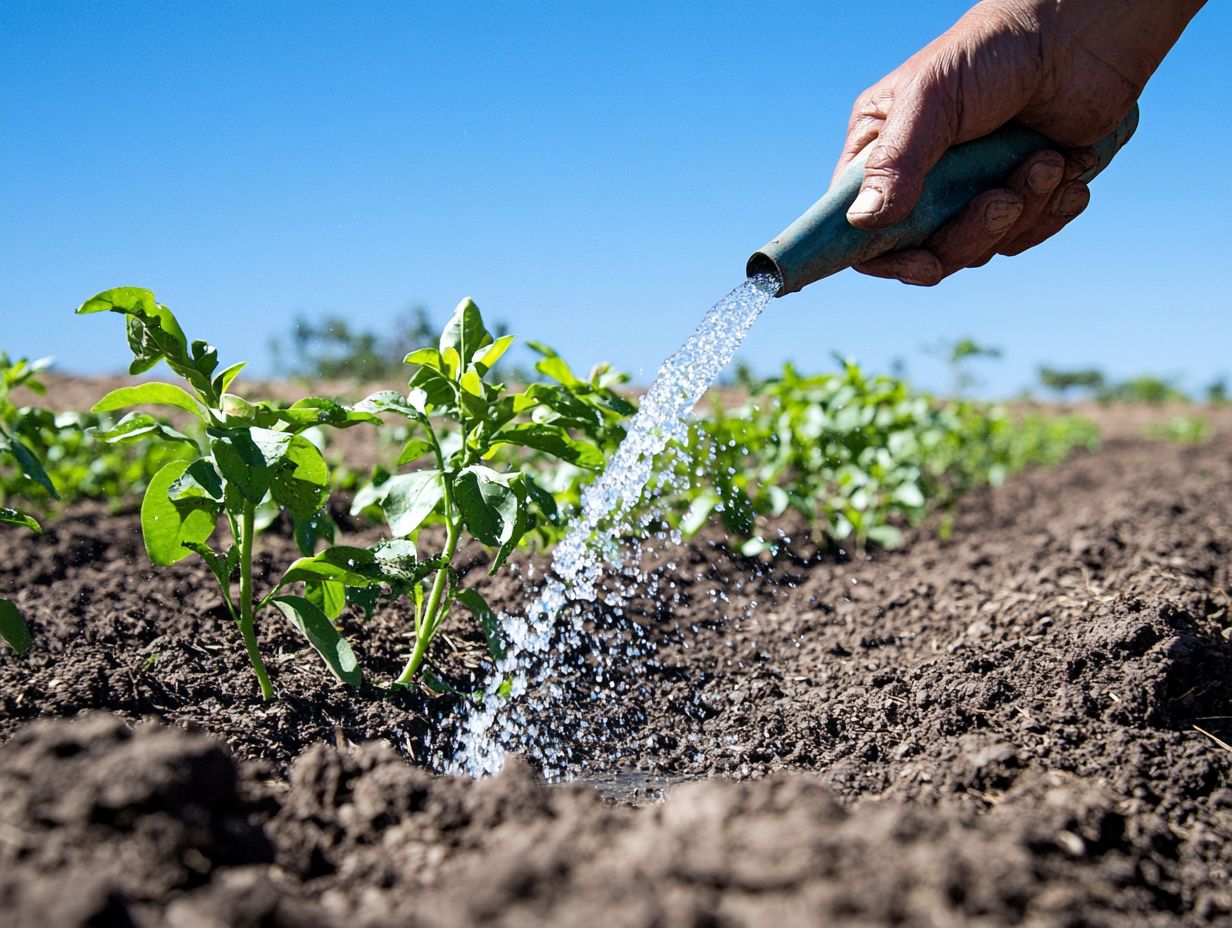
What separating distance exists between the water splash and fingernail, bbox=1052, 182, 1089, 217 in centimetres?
125

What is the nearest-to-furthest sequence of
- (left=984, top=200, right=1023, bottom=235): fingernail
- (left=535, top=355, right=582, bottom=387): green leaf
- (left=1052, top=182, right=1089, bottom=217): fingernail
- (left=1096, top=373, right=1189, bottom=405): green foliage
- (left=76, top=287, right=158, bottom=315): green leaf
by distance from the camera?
(left=76, top=287, right=158, bottom=315): green leaf → (left=535, top=355, right=582, bottom=387): green leaf → (left=984, top=200, right=1023, bottom=235): fingernail → (left=1052, top=182, right=1089, bottom=217): fingernail → (left=1096, top=373, right=1189, bottom=405): green foliage

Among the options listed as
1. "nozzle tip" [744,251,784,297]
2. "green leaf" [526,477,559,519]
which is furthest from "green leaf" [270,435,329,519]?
"nozzle tip" [744,251,784,297]

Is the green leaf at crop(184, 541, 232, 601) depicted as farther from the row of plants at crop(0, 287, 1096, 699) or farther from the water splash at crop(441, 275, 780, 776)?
the water splash at crop(441, 275, 780, 776)

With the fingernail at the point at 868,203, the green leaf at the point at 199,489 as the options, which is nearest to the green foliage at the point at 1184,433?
the fingernail at the point at 868,203

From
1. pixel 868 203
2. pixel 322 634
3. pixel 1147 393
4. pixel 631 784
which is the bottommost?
pixel 631 784

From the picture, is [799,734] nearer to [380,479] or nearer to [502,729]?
[502,729]

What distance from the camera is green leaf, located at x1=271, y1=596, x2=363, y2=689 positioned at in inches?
89.8

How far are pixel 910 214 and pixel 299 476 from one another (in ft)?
6.34

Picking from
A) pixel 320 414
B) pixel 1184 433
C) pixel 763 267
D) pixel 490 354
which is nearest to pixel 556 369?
pixel 490 354

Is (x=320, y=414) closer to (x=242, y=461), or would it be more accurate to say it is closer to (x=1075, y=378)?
(x=242, y=461)

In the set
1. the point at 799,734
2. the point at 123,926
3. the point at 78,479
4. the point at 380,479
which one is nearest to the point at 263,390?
the point at 78,479

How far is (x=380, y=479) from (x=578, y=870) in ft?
5.95

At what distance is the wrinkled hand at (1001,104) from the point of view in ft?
9.50

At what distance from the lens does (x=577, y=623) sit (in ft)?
10.4
